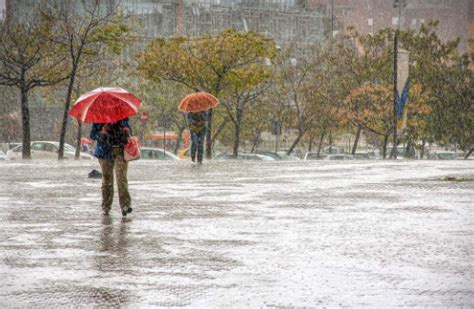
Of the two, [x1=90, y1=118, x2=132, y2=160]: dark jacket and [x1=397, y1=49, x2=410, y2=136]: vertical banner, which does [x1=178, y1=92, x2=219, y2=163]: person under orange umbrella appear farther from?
[x1=397, y1=49, x2=410, y2=136]: vertical banner

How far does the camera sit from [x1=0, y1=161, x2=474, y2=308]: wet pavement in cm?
743

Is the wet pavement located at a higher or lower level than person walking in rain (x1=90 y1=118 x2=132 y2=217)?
lower

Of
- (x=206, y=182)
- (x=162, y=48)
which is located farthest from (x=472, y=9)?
(x=206, y=182)

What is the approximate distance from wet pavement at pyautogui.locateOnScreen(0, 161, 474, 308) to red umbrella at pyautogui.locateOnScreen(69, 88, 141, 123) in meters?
1.32

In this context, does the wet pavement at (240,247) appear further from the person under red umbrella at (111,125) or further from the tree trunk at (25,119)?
the tree trunk at (25,119)

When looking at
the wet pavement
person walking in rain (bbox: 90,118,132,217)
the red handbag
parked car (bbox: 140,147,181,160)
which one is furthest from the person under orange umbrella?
parked car (bbox: 140,147,181,160)

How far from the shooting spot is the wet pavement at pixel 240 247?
7.43 m

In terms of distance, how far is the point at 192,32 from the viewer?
116750 millimetres

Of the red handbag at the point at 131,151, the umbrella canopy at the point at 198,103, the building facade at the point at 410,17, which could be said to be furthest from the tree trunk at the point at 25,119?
the building facade at the point at 410,17

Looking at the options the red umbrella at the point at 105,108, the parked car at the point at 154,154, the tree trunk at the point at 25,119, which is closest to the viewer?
the red umbrella at the point at 105,108

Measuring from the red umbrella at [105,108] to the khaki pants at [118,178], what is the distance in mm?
467

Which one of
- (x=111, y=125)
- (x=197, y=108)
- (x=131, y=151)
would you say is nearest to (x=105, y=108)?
(x=111, y=125)

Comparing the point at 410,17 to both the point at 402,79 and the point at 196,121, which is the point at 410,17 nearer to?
the point at 402,79

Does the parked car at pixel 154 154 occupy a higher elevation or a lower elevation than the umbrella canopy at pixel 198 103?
lower
